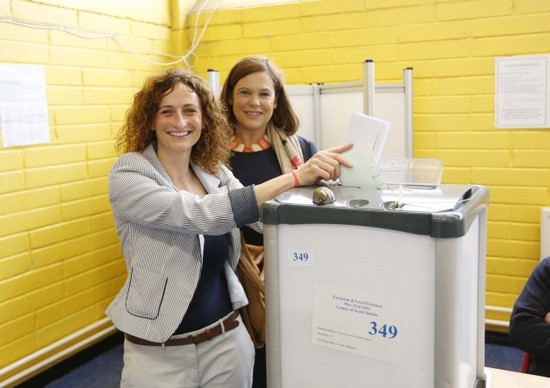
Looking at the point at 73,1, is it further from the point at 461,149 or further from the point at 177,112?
the point at 461,149

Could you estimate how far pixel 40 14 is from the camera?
2734 millimetres

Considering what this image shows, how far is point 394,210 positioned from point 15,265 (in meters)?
2.24

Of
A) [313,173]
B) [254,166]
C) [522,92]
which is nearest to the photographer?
[313,173]

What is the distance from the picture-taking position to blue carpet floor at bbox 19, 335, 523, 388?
115 inches

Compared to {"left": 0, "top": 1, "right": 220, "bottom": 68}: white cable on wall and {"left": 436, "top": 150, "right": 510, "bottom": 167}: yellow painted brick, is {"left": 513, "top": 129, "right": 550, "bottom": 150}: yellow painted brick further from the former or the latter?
{"left": 0, "top": 1, "right": 220, "bottom": 68}: white cable on wall

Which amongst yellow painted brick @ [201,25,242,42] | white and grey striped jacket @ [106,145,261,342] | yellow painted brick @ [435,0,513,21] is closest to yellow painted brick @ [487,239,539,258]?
yellow painted brick @ [435,0,513,21]

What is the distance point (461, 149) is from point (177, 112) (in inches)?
80.2

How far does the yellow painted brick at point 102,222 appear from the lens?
3146 mm

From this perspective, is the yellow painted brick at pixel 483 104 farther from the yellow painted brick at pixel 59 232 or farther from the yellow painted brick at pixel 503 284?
the yellow painted brick at pixel 59 232

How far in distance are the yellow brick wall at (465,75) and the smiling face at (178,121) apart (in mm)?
1862

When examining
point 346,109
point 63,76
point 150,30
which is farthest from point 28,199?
point 346,109

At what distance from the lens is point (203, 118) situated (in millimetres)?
1723

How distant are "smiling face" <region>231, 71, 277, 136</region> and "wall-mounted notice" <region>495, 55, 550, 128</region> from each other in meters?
1.51

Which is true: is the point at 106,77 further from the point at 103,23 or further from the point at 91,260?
the point at 91,260
